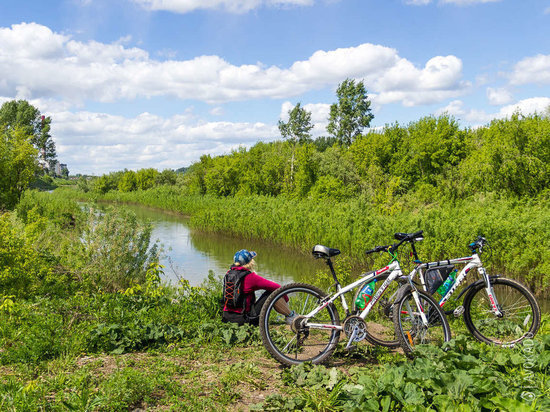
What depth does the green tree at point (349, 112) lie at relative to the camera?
45.1 meters

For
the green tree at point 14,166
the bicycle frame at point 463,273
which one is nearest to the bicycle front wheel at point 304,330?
the bicycle frame at point 463,273

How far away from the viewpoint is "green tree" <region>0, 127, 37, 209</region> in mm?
15805

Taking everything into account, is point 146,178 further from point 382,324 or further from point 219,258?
point 382,324

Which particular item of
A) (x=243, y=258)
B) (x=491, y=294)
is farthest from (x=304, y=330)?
(x=491, y=294)

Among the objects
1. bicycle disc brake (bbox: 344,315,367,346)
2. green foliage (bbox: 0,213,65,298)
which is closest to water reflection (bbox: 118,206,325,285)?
green foliage (bbox: 0,213,65,298)

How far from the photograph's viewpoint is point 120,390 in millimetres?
3129

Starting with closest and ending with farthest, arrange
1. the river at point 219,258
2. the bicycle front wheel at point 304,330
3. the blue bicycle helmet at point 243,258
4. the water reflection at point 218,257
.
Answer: the bicycle front wheel at point 304,330 < the blue bicycle helmet at point 243,258 < the river at point 219,258 < the water reflection at point 218,257

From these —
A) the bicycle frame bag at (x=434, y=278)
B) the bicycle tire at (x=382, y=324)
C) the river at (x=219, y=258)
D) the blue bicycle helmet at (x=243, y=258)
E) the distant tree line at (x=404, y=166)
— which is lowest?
the river at (x=219, y=258)

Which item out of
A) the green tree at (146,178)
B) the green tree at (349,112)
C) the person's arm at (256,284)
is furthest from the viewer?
the green tree at (146,178)

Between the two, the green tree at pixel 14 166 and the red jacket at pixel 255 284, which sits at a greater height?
the green tree at pixel 14 166

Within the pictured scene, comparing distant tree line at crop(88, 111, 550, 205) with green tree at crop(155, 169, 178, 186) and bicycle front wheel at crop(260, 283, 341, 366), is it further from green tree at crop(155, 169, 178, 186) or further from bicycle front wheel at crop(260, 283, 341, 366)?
bicycle front wheel at crop(260, 283, 341, 366)

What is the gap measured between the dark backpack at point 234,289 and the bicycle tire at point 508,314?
8.25ft

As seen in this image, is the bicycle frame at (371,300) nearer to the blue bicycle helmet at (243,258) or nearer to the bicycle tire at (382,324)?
the bicycle tire at (382,324)

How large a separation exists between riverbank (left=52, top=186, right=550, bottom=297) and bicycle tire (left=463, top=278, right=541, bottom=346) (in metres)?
0.52
